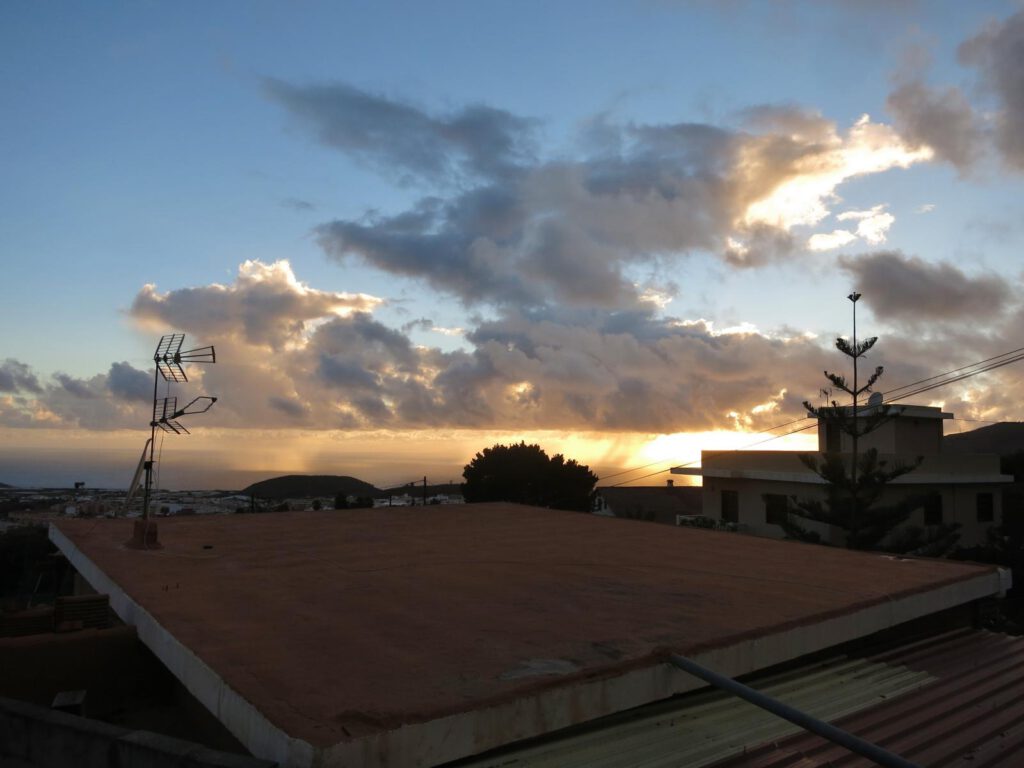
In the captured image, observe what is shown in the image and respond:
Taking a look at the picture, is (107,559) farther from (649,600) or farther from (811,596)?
(811,596)

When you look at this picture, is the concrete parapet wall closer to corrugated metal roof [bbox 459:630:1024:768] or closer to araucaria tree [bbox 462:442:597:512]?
corrugated metal roof [bbox 459:630:1024:768]

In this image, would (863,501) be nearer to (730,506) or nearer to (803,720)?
(730,506)

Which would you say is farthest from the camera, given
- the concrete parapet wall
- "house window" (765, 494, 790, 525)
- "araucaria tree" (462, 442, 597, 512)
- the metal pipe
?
"araucaria tree" (462, 442, 597, 512)

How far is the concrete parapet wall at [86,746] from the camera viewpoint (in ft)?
10.5

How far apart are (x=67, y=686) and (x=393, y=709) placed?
3.57 m

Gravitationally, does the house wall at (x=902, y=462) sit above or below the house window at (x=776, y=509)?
above

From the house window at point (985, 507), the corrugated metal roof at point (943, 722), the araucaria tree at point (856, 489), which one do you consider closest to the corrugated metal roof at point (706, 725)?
the corrugated metal roof at point (943, 722)

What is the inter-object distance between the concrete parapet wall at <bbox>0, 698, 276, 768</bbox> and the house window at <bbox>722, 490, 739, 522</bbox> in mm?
23383

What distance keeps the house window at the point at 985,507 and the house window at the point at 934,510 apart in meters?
1.68

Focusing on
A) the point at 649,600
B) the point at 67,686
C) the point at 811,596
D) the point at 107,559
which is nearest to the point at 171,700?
the point at 67,686

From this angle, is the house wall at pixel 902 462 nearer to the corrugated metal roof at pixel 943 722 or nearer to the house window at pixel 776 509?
the house window at pixel 776 509

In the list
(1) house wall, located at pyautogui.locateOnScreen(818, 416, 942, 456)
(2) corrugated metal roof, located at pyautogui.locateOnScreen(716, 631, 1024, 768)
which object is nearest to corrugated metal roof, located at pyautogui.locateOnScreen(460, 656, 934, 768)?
(2) corrugated metal roof, located at pyautogui.locateOnScreen(716, 631, 1024, 768)

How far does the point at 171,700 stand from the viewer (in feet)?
18.6

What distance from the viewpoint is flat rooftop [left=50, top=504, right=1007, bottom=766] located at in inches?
129
